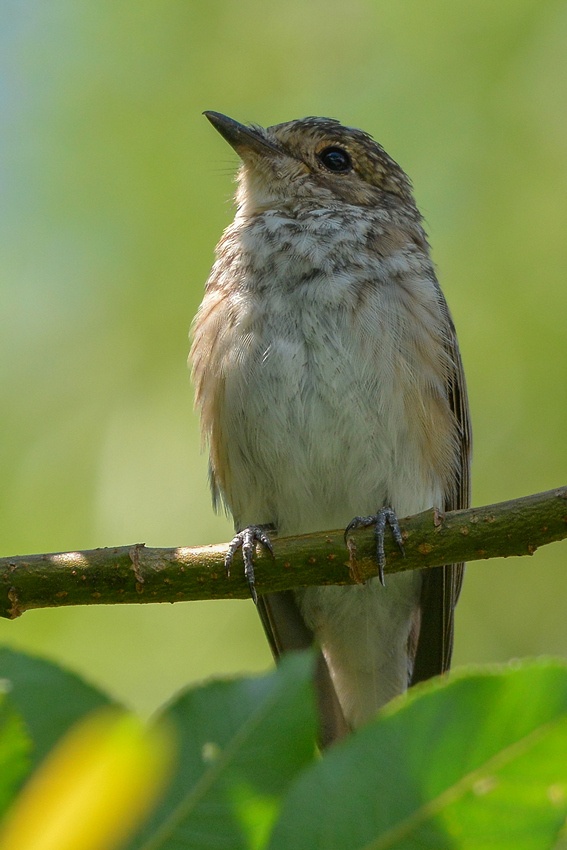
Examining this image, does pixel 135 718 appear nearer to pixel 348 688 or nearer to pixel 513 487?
pixel 348 688

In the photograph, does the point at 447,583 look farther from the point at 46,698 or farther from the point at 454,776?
the point at 46,698

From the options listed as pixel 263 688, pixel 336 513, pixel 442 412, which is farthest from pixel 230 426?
pixel 263 688

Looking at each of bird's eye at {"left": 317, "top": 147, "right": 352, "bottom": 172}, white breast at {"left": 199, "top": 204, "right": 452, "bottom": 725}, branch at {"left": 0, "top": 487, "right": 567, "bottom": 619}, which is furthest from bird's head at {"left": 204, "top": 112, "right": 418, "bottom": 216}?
branch at {"left": 0, "top": 487, "right": 567, "bottom": 619}

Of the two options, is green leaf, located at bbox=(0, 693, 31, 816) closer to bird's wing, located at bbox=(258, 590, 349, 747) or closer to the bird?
the bird

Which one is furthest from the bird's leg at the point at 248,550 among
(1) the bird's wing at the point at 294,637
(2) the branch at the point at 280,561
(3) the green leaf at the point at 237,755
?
(3) the green leaf at the point at 237,755

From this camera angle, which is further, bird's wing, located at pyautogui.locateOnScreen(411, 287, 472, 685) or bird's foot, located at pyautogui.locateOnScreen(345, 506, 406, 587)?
bird's wing, located at pyautogui.locateOnScreen(411, 287, 472, 685)

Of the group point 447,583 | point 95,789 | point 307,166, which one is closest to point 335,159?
point 307,166

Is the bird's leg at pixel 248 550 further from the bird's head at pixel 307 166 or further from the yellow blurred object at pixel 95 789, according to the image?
the yellow blurred object at pixel 95 789
